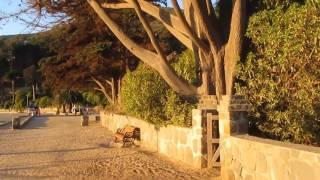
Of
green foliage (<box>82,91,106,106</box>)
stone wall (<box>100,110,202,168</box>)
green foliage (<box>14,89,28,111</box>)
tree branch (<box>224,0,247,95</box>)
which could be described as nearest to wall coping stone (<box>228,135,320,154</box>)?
stone wall (<box>100,110,202,168</box>)

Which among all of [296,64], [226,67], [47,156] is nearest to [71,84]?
[47,156]

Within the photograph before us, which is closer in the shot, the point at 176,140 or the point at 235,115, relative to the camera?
the point at 235,115

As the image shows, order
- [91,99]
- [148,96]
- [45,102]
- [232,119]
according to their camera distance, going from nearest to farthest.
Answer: [232,119] < [148,96] < [91,99] < [45,102]

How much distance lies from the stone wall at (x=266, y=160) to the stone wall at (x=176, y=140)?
2.01 m

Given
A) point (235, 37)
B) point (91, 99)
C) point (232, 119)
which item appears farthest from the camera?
point (91, 99)

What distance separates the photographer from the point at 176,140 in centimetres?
1577

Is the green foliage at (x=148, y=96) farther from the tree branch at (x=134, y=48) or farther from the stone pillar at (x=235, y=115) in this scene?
the stone pillar at (x=235, y=115)

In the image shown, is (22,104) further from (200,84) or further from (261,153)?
(261,153)

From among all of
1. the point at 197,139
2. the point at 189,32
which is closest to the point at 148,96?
the point at 189,32

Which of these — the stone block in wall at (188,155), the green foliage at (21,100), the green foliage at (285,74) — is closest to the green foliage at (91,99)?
the green foliage at (21,100)

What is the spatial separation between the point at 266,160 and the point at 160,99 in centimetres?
984

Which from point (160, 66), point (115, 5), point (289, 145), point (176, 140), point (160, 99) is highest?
point (115, 5)

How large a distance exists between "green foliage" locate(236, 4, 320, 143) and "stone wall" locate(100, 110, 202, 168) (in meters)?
1.34

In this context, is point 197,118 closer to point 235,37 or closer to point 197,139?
point 197,139
